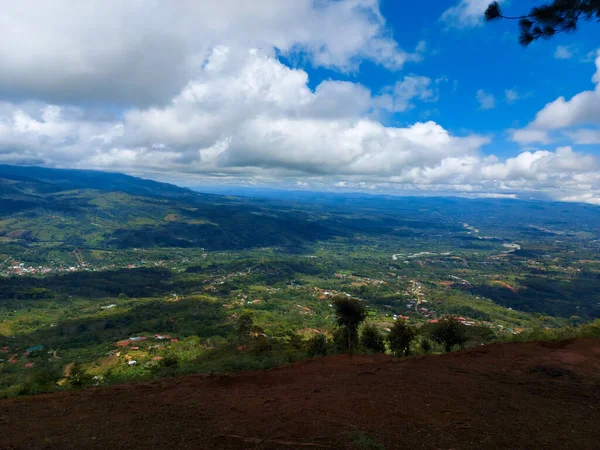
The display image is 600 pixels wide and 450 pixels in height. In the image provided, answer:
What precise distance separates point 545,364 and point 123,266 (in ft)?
542

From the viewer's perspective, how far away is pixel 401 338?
989 inches

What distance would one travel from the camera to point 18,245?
562 ft

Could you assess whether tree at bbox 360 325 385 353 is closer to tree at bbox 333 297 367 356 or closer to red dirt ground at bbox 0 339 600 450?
tree at bbox 333 297 367 356

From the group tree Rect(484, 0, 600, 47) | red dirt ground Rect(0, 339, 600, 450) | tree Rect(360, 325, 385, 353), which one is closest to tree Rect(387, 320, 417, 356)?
tree Rect(360, 325, 385, 353)

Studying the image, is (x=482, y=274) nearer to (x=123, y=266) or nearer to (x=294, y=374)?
(x=294, y=374)

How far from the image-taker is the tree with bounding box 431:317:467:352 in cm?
2414

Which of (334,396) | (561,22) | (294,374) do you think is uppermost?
(561,22)

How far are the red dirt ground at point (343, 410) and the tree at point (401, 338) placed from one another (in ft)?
31.8

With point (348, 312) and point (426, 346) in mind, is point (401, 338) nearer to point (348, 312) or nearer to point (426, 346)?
point (426, 346)

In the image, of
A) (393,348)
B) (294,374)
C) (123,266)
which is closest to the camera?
(294,374)

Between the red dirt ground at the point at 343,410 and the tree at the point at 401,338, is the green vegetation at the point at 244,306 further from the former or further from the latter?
the red dirt ground at the point at 343,410

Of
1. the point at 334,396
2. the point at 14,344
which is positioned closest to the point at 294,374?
the point at 334,396

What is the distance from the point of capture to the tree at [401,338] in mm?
24984

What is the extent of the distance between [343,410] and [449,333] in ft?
58.0
